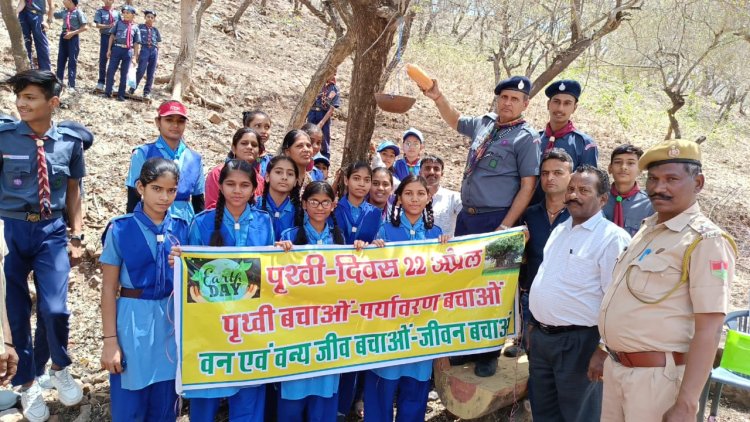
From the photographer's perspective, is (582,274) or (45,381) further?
(45,381)

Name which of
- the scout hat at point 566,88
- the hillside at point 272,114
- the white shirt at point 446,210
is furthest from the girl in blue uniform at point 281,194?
the scout hat at point 566,88

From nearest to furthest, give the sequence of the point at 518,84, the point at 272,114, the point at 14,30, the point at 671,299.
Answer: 1. the point at 671,299
2. the point at 518,84
3. the point at 14,30
4. the point at 272,114

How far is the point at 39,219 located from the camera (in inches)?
144

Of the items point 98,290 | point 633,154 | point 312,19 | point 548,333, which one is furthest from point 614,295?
point 312,19

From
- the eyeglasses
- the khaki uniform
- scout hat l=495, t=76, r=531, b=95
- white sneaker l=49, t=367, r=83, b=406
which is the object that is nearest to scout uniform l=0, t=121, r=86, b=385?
white sneaker l=49, t=367, r=83, b=406

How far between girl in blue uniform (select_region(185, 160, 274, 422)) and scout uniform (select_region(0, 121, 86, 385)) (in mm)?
1131

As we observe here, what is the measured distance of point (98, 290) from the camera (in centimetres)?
538

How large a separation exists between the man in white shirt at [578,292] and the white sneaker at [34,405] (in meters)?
3.52

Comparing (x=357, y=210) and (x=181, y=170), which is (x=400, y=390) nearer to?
(x=357, y=210)

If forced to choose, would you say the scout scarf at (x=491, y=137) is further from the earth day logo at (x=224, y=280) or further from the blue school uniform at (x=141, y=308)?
the blue school uniform at (x=141, y=308)

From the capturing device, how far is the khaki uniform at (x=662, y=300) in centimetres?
231

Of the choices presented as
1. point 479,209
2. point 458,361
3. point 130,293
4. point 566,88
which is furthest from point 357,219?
point 566,88

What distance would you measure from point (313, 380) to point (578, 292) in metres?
1.81

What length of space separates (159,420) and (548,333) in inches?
100
